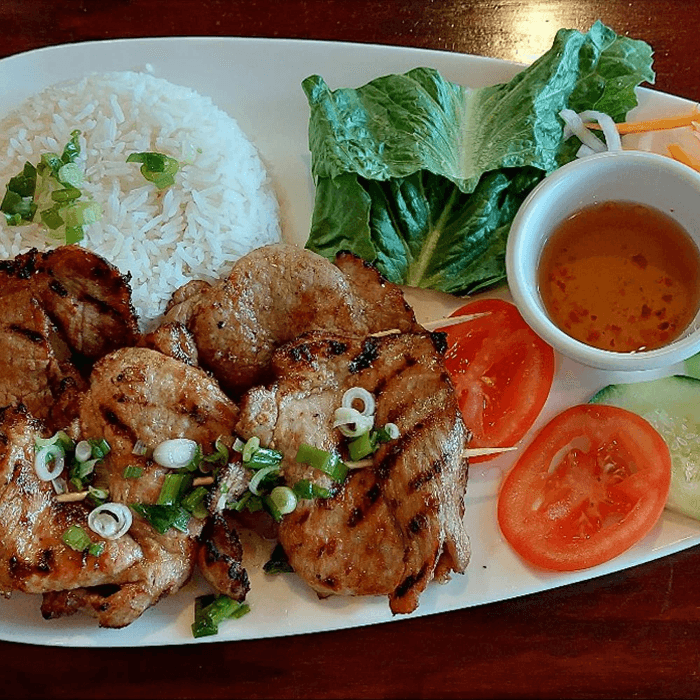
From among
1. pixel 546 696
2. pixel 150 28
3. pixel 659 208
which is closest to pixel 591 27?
pixel 659 208

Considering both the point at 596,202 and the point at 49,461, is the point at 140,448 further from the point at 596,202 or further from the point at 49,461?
the point at 596,202

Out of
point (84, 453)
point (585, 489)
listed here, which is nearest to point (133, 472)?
point (84, 453)

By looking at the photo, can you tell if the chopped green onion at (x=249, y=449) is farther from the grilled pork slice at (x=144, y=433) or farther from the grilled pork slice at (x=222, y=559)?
the grilled pork slice at (x=222, y=559)

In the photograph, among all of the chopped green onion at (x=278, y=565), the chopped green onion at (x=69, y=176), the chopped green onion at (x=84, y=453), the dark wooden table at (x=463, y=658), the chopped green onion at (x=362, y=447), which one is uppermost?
the chopped green onion at (x=69, y=176)

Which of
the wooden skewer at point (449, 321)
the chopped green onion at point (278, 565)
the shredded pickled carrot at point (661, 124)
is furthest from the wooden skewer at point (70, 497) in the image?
the shredded pickled carrot at point (661, 124)

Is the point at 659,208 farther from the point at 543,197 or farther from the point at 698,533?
the point at 698,533

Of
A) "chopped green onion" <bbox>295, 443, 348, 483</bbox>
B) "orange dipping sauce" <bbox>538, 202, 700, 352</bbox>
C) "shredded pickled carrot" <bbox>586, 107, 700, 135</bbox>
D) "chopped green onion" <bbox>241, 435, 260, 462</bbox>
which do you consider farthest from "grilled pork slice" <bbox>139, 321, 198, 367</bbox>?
"shredded pickled carrot" <bbox>586, 107, 700, 135</bbox>

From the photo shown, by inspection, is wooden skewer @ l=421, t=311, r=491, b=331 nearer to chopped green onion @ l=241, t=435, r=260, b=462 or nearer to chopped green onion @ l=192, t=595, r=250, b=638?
chopped green onion @ l=241, t=435, r=260, b=462
